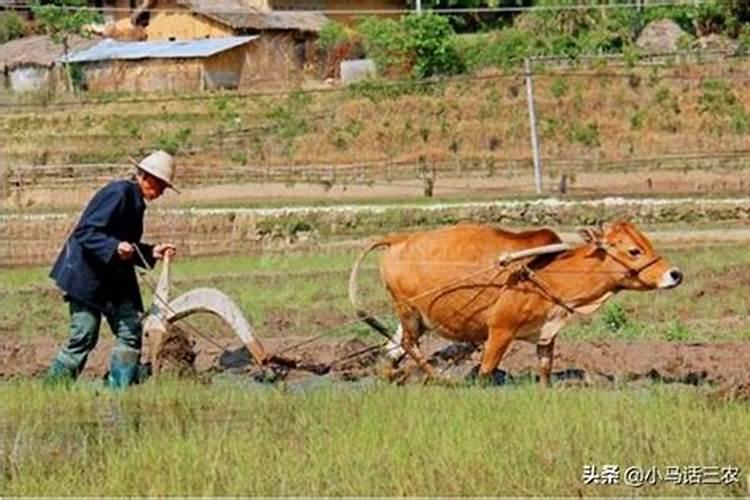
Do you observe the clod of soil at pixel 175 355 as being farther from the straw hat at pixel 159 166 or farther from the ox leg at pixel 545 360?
the ox leg at pixel 545 360

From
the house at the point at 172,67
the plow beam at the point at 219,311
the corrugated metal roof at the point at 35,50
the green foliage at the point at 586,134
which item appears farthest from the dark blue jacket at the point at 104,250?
the corrugated metal roof at the point at 35,50

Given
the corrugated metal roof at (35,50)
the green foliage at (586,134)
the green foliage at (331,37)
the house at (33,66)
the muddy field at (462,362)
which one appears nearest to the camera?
the muddy field at (462,362)

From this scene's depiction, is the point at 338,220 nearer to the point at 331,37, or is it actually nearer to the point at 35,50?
the point at 331,37

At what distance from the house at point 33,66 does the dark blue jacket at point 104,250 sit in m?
35.7

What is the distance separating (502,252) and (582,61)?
30.8 meters

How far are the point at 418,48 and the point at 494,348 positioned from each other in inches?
1274

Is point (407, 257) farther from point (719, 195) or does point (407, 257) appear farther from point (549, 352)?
point (719, 195)

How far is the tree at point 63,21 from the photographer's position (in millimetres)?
46888

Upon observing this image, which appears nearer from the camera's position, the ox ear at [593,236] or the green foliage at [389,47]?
the ox ear at [593,236]

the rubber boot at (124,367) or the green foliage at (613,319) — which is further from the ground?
the rubber boot at (124,367)

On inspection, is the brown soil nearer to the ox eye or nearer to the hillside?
the ox eye

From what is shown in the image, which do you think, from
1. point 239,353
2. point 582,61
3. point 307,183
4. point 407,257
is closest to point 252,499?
point 407,257

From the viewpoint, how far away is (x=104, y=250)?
30.5 feet

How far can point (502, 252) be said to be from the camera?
9695 mm
